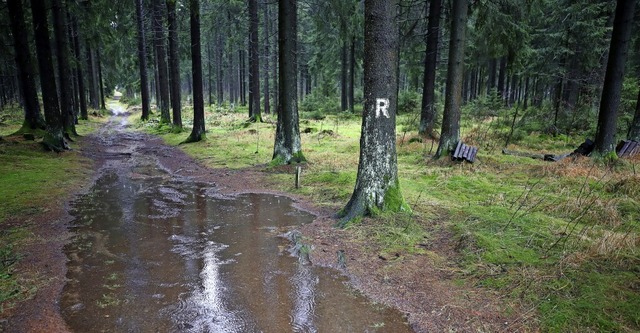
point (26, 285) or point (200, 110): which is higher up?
point (200, 110)

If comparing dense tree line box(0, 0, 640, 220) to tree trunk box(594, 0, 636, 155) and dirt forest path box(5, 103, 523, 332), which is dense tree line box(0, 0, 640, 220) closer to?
tree trunk box(594, 0, 636, 155)

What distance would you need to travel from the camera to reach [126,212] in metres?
8.16

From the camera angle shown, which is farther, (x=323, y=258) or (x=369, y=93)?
(x=369, y=93)

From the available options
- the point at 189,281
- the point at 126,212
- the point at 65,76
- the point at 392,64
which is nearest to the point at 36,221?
the point at 126,212

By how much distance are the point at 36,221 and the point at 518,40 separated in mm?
15332

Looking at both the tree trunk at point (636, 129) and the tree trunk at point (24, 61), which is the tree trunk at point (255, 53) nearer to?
the tree trunk at point (24, 61)

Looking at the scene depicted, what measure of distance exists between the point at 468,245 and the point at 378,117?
2.74 metres

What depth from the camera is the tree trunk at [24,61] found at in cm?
1507

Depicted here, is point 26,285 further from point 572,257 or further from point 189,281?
point 572,257

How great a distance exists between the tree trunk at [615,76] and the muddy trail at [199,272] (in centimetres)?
901

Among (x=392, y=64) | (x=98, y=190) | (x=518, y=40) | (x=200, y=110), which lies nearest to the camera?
(x=392, y=64)

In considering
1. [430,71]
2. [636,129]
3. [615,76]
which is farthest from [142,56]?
[636,129]

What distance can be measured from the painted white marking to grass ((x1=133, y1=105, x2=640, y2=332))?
1.70 m

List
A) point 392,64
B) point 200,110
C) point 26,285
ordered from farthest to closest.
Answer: point 200,110, point 392,64, point 26,285
